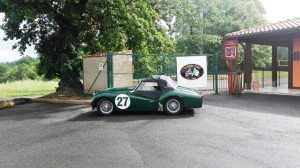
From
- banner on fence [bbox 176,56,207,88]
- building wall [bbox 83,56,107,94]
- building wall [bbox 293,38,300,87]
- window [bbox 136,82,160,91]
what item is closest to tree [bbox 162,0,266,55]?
building wall [bbox 293,38,300,87]

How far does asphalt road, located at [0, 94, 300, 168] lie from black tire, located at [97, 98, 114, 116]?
0.87 ft

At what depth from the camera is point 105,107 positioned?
904cm

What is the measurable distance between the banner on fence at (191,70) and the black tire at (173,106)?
17.7ft

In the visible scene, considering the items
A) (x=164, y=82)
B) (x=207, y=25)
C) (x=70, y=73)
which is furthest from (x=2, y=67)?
(x=164, y=82)

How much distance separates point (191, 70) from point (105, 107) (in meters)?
6.53

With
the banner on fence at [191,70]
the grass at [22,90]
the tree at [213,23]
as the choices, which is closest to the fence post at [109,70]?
the banner on fence at [191,70]

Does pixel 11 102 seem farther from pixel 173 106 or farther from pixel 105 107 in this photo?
pixel 173 106

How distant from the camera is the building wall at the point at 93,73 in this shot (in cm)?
1434

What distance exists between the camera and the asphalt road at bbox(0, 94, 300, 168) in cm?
471

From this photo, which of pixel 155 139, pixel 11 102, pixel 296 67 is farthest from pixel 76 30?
pixel 296 67

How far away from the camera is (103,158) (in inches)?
192

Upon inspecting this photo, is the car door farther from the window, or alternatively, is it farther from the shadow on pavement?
the shadow on pavement

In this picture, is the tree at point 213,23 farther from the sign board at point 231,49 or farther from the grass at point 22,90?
the sign board at point 231,49

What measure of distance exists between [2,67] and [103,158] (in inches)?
4681
